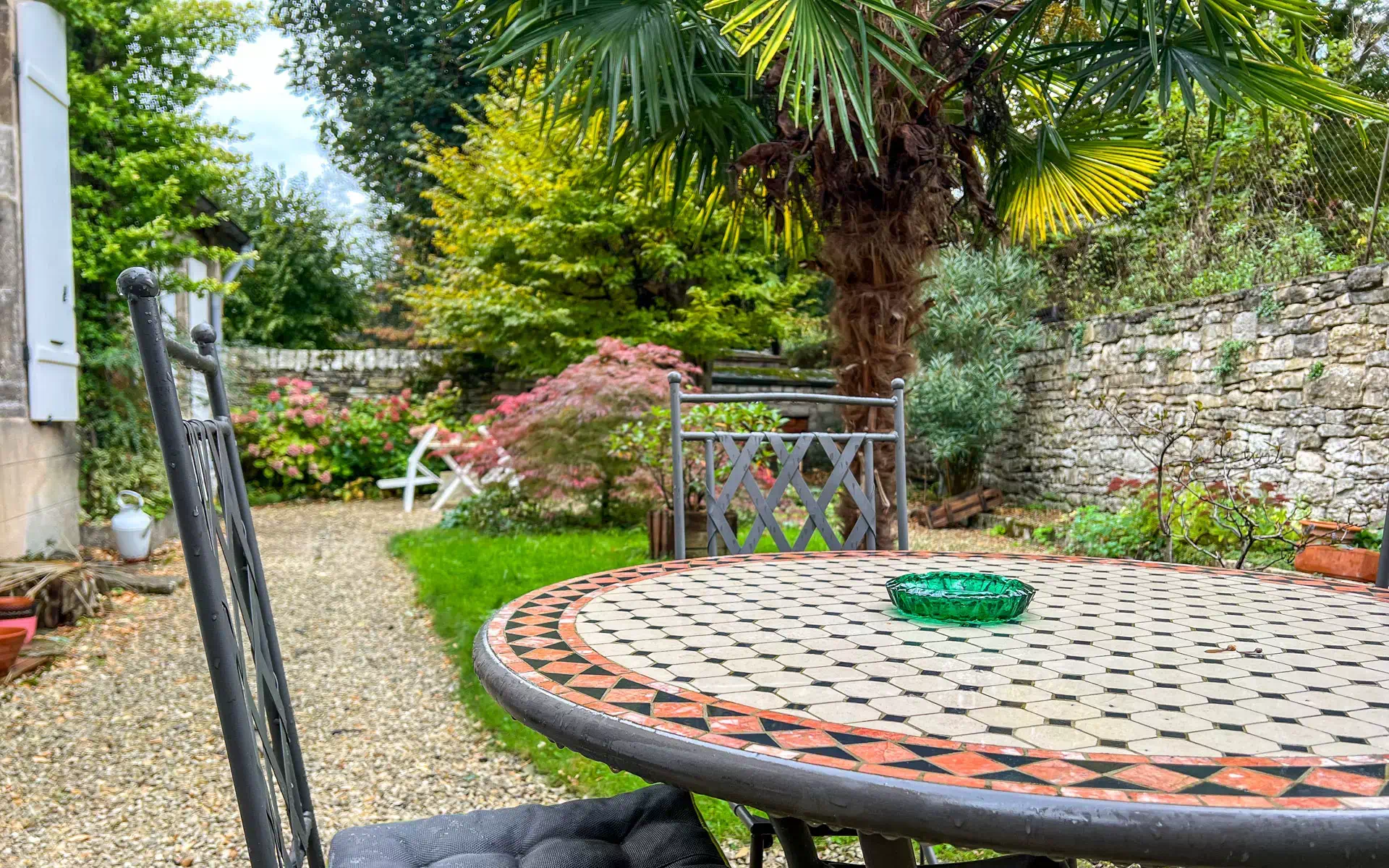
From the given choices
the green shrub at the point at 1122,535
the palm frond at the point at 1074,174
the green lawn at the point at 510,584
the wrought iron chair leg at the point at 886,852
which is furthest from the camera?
the green shrub at the point at 1122,535

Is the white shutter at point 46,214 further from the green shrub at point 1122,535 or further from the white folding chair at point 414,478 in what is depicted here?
the green shrub at point 1122,535

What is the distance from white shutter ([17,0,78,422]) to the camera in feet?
14.6

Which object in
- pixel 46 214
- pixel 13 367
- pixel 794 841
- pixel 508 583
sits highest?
pixel 46 214

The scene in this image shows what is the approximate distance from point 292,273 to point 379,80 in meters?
3.32

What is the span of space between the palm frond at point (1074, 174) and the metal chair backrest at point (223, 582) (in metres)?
3.73

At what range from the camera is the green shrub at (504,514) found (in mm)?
6832

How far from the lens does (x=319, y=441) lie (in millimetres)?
9312

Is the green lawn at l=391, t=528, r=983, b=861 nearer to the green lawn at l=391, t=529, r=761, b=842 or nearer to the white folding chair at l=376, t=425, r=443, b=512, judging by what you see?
the green lawn at l=391, t=529, r=761, b=842

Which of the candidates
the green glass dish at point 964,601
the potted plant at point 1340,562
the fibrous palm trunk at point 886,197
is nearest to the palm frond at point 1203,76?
the fibrous palm trunk at point 886,197

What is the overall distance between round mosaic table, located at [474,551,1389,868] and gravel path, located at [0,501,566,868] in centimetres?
155

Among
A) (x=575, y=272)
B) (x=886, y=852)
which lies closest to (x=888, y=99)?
(x=886, y=852)

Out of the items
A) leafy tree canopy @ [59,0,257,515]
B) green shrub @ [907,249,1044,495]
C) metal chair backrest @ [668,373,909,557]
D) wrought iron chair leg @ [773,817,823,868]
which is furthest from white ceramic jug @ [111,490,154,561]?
green shrub @ [907,249,1044,495]

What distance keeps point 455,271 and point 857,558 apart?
337 inches

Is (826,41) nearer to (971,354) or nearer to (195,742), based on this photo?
(195,742)
